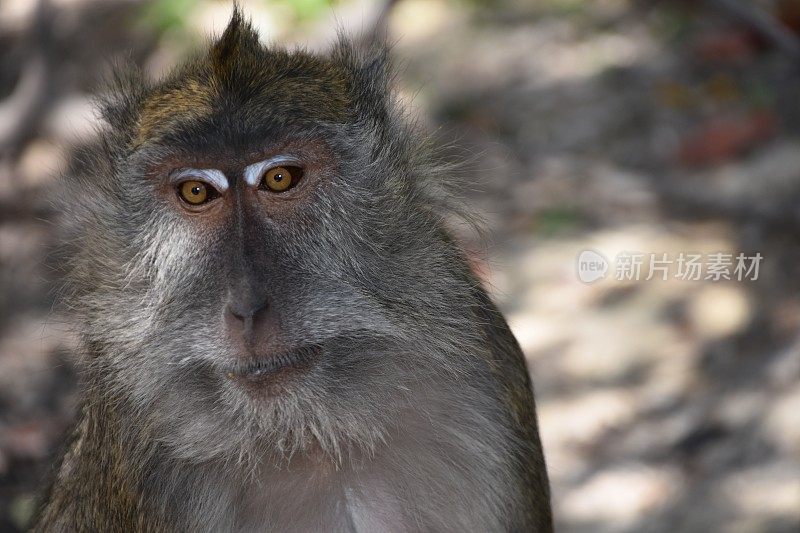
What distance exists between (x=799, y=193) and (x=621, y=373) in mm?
1610

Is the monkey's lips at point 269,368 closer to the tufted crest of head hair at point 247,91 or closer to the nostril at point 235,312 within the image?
the nostril at point 235,312

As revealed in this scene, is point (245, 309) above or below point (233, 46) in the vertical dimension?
below

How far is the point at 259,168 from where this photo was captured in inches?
120

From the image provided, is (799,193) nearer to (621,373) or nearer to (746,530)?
(621,373)

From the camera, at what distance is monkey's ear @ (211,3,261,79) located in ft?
10.6

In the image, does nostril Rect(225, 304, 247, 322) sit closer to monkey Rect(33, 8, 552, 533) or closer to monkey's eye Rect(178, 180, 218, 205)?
monkey Rect(33, 8, 552, 533)

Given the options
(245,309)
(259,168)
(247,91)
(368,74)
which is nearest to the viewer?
(245,309)

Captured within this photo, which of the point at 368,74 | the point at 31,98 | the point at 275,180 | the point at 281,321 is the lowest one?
the point at 281,321

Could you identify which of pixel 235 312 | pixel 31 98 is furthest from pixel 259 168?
pixel 31 98

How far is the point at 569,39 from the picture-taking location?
802 centimetres

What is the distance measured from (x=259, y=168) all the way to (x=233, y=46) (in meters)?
0.48

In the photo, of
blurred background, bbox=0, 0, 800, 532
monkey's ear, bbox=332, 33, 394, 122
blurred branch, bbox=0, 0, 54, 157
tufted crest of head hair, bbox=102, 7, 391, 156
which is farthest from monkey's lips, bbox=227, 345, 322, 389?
blurred branch, bbox=0, 0, 54, 157

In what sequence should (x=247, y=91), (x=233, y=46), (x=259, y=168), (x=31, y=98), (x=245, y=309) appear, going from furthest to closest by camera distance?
(x=31, y=98)
(x=233, y=46)
(x=247, y=91)
(x=259, y=168)
(x=245, y=309)

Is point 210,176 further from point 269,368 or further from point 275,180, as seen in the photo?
point 269,368
